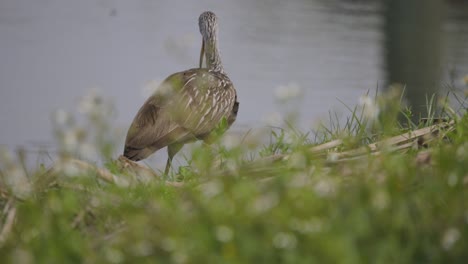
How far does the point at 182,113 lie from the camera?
26.0ft

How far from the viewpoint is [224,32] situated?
32.1 metres

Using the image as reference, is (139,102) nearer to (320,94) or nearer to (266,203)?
(320,94)

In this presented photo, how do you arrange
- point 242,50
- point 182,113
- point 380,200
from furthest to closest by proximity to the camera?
point 242,50 → point 182,113 → point 380,200

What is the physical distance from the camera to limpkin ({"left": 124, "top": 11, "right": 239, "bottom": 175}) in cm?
755

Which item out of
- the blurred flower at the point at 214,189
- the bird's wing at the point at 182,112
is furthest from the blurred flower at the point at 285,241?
the bird's wing at the point at 182,112

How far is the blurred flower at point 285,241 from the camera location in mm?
3283

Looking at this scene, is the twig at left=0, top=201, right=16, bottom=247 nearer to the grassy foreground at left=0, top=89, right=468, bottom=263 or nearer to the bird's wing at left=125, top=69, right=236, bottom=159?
the grassy foreground at left=0, top=89, right=468, bottom=263

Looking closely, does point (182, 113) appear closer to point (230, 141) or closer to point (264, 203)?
point (230, 141)

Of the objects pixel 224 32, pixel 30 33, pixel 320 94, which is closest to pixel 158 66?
pixel 320 94

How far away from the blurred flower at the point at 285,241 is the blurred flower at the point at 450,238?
50cm

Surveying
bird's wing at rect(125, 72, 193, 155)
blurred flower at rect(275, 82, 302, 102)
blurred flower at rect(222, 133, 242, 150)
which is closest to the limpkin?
bird's wing at rect(125, 72, 193, 155)

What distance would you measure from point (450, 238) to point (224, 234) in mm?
734

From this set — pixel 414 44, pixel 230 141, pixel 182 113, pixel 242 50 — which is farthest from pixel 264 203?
pixel 414 44

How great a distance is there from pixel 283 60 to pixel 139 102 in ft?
30.1
